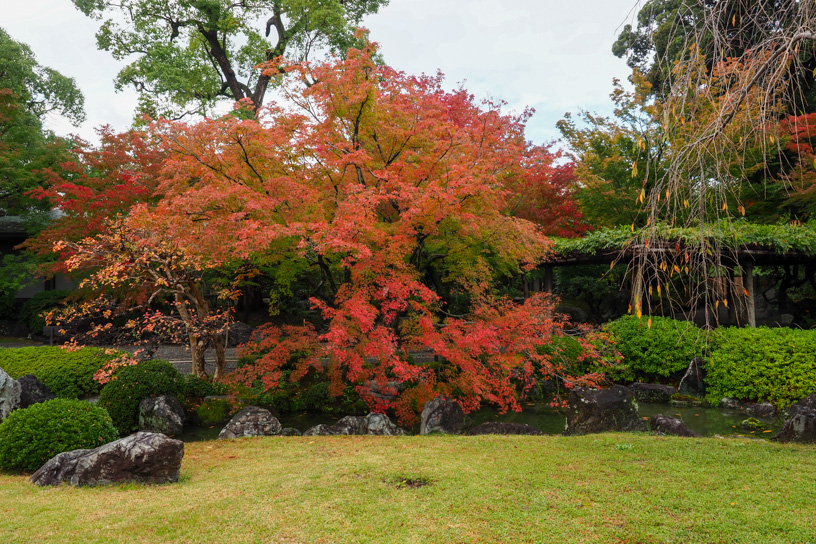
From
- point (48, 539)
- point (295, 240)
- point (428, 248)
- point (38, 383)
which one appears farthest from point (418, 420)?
point (38, 383)

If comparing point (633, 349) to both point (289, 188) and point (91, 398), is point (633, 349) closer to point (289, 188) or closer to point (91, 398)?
point (289, 188)

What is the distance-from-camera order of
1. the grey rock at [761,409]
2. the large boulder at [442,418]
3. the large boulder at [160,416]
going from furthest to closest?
the grey rock at [761,409]
the large boulder at [160,416]
the large boulder at [442,418]

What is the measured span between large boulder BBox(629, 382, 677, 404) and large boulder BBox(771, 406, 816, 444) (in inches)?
177

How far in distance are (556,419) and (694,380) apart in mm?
3773

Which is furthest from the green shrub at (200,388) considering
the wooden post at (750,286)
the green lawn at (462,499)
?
the wooden post at (750,286)

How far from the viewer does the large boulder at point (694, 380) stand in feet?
37.9

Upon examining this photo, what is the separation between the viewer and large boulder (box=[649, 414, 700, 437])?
785cm

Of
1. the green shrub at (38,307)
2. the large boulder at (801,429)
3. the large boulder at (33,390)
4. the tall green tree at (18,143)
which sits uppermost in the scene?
the tall green tree at (18,143)

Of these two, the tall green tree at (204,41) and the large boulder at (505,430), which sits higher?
the tall green tree at (204,41)

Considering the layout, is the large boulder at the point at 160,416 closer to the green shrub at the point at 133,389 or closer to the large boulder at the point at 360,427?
the green shrub at the point at 133,389

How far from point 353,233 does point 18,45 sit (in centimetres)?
1724

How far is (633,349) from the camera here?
1241 centimetres

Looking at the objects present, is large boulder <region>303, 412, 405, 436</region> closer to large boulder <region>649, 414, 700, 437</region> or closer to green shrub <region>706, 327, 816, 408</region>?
large boulder <region>649, 414, 700, 437</region>

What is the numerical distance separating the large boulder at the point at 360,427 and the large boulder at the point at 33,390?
531cm
